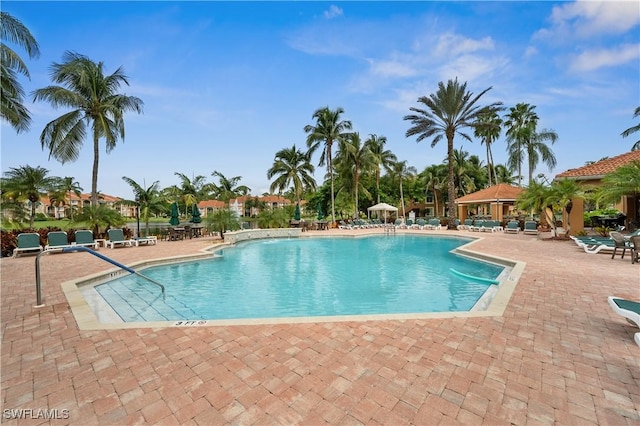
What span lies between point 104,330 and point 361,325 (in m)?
3.90

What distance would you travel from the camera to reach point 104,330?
4188mm

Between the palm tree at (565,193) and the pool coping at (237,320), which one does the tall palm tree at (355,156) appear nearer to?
the palm tree at (565,193)

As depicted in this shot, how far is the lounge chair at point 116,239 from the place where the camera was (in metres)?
14.5

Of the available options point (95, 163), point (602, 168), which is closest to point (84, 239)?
point (95, 163)

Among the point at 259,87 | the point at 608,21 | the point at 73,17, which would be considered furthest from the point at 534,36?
the point at 73,17

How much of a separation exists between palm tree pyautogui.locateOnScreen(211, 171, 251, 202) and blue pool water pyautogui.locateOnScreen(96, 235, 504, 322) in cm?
2351

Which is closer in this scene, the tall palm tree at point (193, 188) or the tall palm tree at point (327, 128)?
the tall palm tree at point (327, 128)

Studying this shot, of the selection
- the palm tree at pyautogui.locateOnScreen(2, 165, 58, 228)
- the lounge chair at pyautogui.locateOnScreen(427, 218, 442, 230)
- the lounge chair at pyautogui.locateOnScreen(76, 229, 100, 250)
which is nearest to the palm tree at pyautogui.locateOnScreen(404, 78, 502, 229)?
the lounge chair at pyautogui.locateOnScreen(427, 218, 442, 230)

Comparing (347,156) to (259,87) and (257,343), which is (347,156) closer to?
(259,87)

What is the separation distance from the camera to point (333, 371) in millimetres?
3070

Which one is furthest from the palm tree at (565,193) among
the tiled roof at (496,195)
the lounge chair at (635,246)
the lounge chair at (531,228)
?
the tiled roof at (496,195)

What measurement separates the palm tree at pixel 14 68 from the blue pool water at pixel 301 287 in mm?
9258

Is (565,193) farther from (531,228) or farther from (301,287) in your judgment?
(301,287)

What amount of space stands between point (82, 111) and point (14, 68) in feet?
22.8
